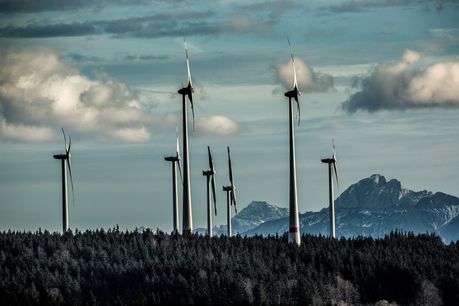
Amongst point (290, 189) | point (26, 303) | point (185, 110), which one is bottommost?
point (26, 303)

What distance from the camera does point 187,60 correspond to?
167 m

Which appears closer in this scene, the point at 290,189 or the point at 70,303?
the point at 290,189

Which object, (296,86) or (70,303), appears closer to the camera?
(296,86)

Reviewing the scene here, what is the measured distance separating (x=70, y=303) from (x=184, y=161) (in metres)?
40.8

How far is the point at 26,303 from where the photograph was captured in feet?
632

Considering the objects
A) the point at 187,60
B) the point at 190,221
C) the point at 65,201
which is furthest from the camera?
the point at 65,201

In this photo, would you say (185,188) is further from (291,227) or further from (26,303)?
(26,303)

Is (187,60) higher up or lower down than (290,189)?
higher up

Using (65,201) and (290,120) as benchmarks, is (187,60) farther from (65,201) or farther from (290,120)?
(65,201)

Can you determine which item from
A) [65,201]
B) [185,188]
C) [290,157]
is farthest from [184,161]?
[65,201]

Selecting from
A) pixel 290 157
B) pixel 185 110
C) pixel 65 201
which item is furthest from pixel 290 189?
pixel 65 201

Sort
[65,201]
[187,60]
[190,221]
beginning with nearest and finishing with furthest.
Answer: [187,60]
[190,221]
[65,201]

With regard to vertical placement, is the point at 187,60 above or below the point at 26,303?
above

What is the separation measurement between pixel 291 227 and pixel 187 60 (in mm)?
32088
